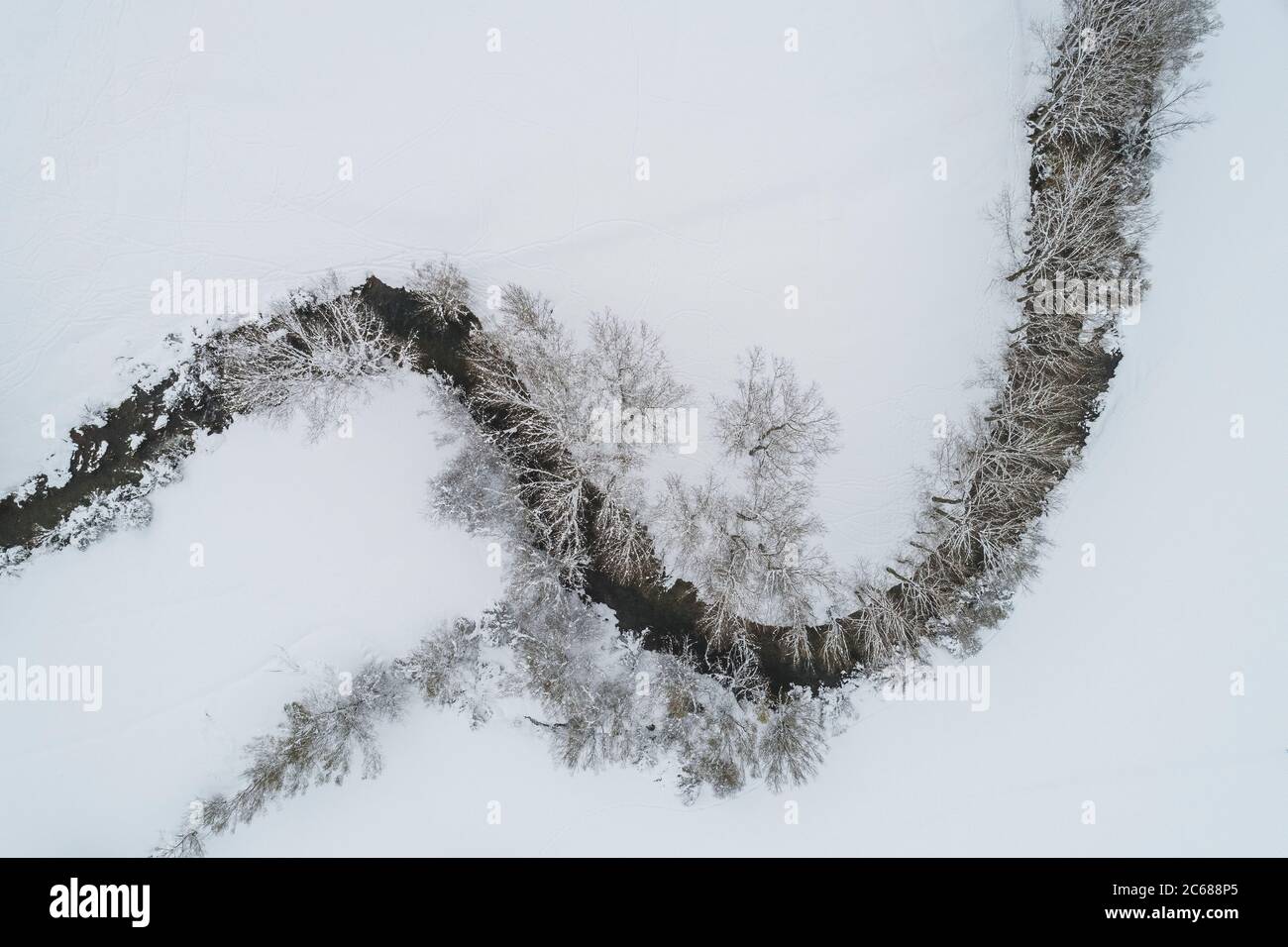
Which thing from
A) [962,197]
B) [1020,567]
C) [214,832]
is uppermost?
[962,197]

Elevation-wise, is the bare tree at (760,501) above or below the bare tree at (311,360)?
below

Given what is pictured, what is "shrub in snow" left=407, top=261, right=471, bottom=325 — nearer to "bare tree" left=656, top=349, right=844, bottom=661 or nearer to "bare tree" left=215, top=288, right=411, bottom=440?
"bare tree" left=215, top=288, right=411, bottom=440

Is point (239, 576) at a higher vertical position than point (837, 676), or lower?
higher

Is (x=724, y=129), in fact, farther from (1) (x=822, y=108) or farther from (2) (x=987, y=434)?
(2) (x=987, y=434)

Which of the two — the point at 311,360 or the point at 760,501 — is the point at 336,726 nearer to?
the point at 311,360

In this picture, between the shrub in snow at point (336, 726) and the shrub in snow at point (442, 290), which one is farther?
the shrub in snow at point (442, 290)

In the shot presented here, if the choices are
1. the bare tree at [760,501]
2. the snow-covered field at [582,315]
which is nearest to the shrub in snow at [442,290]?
the snow-covered field at [582,315]

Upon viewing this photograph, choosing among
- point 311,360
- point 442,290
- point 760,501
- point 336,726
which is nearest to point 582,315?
point 442,290

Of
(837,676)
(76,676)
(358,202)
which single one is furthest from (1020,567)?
(76,676)

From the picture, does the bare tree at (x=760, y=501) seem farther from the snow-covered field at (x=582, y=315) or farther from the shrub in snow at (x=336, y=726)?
the shrub in snow at (x=336, y=726)
